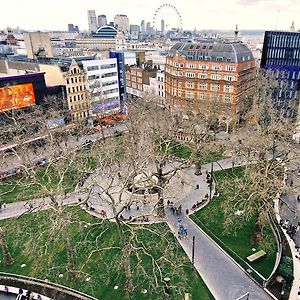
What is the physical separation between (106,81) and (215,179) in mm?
46931

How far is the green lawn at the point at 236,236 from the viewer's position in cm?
3150

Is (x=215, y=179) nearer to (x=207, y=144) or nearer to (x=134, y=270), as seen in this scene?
(x=207, y=144)

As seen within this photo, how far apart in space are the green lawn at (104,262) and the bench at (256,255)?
5904 mm

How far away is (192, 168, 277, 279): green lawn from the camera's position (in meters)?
31.5

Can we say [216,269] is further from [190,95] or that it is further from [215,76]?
[190,95]

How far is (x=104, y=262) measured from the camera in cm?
3200

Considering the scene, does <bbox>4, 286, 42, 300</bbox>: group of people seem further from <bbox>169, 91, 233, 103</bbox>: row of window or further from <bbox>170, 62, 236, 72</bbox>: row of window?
<bbox>170, 62, 236, 72</bbox>: row of window

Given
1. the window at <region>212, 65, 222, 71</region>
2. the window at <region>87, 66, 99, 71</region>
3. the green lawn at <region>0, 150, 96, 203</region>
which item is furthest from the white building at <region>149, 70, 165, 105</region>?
the green lawn at <region>0, 150, 96, 203</region>

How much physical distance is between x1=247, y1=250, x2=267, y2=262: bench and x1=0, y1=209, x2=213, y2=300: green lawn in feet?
19.4

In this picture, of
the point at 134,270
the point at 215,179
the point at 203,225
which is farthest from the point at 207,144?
the point at 134,270

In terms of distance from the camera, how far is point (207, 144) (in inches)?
2082

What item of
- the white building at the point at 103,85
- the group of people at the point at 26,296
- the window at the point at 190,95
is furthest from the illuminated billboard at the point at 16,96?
the group of people at the point at 26,296

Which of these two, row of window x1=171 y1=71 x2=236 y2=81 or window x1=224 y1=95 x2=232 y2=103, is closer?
row of window x1=171 y1=71 x2=236 y2=81

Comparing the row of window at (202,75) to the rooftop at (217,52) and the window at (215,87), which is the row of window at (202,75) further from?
the rooftop at (217,52)
